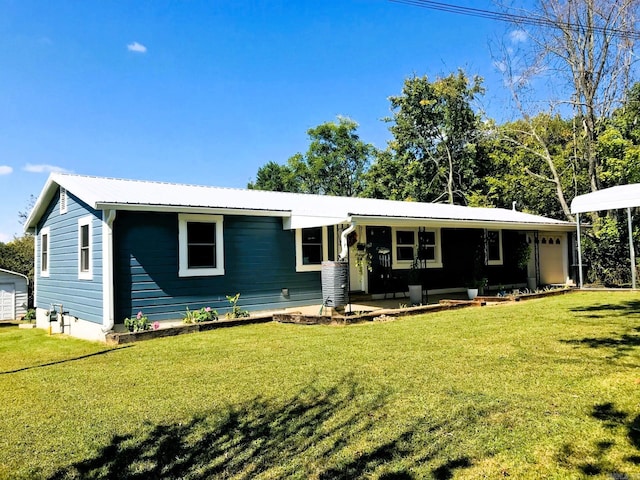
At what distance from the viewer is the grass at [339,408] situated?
121 inches

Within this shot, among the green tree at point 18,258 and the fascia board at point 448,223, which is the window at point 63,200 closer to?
the fascia board at point 448,223

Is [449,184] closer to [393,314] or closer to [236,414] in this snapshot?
[393,314]

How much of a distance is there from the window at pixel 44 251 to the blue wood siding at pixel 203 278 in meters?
5.91

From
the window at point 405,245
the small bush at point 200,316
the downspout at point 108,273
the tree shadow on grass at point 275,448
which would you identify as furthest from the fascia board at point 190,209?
the tree shadow on grass at point 275,448

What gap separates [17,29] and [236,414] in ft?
41.5

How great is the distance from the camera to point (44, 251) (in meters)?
13.9

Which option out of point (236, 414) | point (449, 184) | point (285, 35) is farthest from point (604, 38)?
point (236, 414)

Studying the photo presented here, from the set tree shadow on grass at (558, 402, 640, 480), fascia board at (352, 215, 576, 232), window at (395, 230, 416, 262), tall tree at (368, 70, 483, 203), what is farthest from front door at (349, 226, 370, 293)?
tall tree at (368, 70, 483, 203)

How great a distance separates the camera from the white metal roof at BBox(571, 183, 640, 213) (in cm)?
1317

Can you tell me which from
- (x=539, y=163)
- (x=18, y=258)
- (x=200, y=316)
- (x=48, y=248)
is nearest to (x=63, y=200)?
(x=48, y=248)

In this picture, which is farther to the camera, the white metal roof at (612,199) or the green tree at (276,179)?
the green tree at (276,179)

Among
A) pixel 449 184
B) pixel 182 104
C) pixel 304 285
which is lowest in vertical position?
pixel 304 285

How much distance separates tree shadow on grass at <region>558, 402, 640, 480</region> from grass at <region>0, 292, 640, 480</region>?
0.05 ft

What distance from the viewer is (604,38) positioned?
66.1 ft
